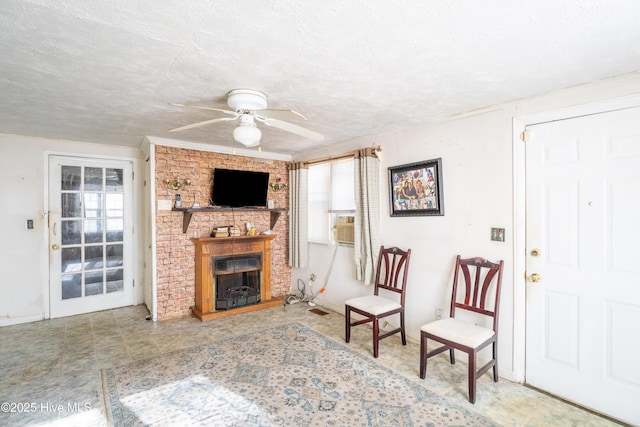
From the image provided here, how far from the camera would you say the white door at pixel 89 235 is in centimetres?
412

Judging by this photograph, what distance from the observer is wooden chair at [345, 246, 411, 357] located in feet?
10.0

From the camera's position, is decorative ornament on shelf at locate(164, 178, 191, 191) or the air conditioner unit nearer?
decorative ornament on shelf at locate(164, 178, 191, 191)

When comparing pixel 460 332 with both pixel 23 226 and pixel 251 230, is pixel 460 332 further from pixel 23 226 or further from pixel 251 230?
pixel 23 226

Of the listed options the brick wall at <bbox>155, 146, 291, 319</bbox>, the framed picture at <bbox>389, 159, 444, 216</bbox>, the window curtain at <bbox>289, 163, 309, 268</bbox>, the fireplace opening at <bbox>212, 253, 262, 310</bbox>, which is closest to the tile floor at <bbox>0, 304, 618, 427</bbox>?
the fireplace opening at <bbox>212, 253, 262, 310</bbox>

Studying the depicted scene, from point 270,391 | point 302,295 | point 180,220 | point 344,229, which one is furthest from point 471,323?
point 180,220

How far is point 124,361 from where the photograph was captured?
288 cm

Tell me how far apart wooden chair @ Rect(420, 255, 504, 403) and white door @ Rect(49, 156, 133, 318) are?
4.32 metres

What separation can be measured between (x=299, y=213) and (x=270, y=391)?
2.72m

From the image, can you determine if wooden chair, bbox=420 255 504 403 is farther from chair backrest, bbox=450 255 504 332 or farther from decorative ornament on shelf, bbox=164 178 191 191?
decorative ornament on shelf, bbox=164 178 191 191

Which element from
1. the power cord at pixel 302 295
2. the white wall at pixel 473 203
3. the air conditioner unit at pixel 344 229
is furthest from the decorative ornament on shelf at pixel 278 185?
the white wall at pixel 473 203

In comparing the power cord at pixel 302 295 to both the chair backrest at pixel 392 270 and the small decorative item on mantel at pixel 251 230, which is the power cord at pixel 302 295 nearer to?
the small decorative item on mantel at pixel 251 230

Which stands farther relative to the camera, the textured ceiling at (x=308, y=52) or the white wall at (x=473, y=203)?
the white wall at (x=473, y=203)

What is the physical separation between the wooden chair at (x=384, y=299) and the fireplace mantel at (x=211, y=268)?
1706 millimetres

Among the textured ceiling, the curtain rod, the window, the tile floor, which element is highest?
the textured ceiling
